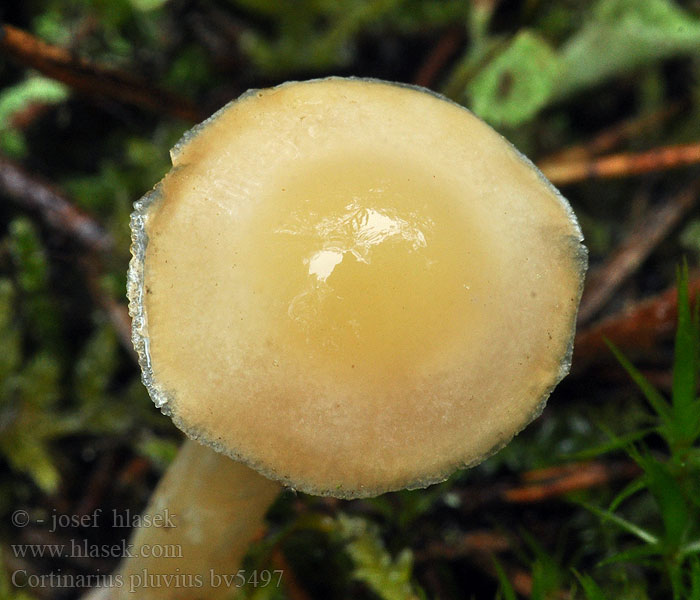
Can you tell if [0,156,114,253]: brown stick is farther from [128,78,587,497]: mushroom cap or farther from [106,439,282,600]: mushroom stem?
[128,78,587,497]: mushroom cap

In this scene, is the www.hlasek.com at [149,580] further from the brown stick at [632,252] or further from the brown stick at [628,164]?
the brown stick at [628,164]

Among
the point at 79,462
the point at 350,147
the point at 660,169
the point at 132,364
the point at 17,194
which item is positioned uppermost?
the point at 350,147

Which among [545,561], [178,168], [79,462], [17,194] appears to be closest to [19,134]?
[17,194]

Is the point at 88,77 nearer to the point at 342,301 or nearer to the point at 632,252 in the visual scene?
the point at 342,301

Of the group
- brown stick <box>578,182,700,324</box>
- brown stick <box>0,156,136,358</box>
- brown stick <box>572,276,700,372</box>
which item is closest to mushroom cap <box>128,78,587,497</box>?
brown stick <box>572,276,700,372</box>

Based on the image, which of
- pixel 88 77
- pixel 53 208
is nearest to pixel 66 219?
pixel 53 208

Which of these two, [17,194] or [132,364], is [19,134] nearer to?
[17,194]

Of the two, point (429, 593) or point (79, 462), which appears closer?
point (429, 593)

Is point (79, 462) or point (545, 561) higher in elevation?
point (545, 561)
